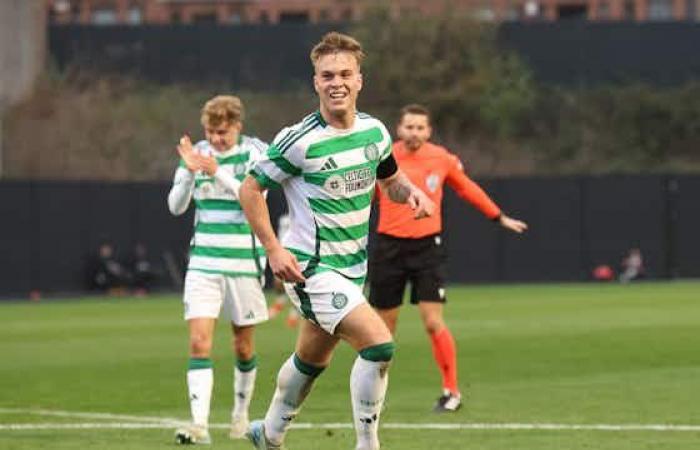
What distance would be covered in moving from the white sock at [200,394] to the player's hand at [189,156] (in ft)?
4.56

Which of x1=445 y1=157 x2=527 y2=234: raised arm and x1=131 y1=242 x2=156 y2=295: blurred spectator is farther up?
x1=445 y1=157 x2=527 y2=234: raised arm

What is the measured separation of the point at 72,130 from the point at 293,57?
1033 centimetres

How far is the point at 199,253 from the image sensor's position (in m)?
13.5

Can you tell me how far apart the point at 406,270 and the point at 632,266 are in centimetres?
2775

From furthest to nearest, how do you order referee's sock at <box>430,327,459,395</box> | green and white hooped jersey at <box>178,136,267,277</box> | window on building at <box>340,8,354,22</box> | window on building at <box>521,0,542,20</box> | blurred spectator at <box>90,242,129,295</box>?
window on building at <box>340,8,354,22</box> < window on building at <box>521,0,542,20</box> < blurred spectator at <box>90,242,129,295</box> < referee's sock at <box>430,327,459,395</box> < green and white hooped jersey at <box>178,136,267,277</box>

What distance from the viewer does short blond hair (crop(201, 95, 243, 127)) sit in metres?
13.2

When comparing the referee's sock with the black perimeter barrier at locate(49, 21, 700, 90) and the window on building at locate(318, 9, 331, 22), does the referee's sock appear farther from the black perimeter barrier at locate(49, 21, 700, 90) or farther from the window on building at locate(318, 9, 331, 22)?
the window on building at locate(318, 9, 331, 22)

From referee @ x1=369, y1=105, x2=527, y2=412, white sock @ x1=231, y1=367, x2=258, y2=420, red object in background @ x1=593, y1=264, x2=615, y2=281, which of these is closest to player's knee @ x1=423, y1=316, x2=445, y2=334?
referee @ x1=369, y1=105, x2=527, y2=412

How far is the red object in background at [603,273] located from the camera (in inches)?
1690

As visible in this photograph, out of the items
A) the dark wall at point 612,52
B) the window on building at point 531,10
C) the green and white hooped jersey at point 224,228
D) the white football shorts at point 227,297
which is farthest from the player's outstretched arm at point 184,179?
the window on building at point 531,10

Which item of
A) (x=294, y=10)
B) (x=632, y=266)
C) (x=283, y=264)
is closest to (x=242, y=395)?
(x=283, y=264)

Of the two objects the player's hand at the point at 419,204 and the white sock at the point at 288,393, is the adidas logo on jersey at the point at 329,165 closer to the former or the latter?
the player's hand at the point at 419,204

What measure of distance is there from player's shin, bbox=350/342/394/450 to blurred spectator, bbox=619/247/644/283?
32.9 m

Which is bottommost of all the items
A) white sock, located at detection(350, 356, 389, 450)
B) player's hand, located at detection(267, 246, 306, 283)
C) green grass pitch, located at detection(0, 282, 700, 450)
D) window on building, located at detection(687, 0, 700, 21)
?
green grass pitch, located at detection(0, 282, 700, 450)
